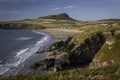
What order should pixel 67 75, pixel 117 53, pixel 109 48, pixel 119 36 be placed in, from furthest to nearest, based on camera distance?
pixel 119 36 < pixel 109 48 < pixel 117 53 < pixel 67 75

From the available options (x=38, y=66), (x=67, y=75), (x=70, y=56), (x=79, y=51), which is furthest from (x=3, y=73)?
(x=67, y=75)

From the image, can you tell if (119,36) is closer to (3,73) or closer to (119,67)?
(3,73)

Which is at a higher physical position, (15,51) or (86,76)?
(86,76)

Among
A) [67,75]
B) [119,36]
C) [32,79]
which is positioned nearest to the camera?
[32,79]

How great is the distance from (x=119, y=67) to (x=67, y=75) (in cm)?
385

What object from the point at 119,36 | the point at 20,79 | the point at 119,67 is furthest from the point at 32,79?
the point at 119,36

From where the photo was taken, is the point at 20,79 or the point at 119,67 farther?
the point at 119,67

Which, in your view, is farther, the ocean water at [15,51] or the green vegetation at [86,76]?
the ocean water at [15,51]

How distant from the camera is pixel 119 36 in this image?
131ft

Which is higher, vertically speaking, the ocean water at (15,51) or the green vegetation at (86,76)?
the green vegetation at (86,76)

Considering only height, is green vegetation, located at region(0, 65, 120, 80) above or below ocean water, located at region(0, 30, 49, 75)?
above

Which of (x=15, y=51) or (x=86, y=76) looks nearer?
(x=86, y=76)

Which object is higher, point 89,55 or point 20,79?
point 20,79

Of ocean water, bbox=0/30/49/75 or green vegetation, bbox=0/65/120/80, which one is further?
ocean water, bbox=0/30/49/75
